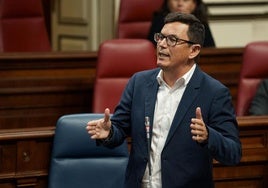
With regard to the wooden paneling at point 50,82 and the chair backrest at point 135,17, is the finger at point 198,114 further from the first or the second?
the chair backrest at point 135,17

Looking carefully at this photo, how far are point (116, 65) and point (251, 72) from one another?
2.42 ft

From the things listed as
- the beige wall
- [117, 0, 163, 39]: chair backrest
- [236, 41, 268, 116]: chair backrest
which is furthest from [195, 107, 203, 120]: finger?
the beige wall

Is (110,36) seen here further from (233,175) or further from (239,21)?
(233,175)

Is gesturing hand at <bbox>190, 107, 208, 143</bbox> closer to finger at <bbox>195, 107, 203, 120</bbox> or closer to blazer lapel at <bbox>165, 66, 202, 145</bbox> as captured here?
finger at <bbox>195, 107, 203, 120</bbox>

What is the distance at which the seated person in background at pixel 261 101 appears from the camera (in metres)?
3.72

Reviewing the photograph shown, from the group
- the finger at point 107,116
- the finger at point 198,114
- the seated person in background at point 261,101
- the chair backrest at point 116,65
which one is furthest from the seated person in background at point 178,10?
the finger at point 198,114

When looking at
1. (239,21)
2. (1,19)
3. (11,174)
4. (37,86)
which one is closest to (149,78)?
(11,174)

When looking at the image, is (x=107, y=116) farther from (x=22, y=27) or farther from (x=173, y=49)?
(x=22, y=27)

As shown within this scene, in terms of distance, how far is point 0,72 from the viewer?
12.9ft

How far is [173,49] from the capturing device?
2268 mm

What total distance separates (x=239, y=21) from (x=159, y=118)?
326 centimetres

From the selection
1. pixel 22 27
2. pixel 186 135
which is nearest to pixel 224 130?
pixel 186 135

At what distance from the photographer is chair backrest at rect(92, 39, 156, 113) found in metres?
3.78

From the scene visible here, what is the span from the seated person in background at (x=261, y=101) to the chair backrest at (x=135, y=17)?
1304mm
